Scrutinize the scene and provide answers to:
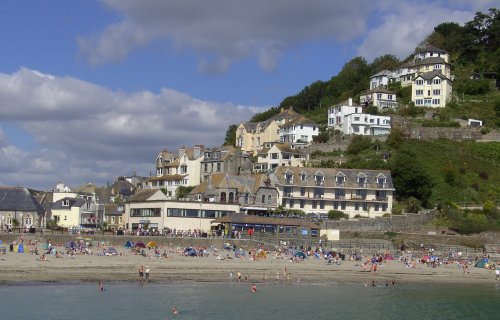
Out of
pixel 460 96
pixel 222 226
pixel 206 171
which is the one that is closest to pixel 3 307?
pixel 222 226

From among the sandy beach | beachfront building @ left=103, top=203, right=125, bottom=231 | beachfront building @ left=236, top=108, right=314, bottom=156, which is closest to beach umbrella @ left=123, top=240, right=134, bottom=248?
the sandy beach

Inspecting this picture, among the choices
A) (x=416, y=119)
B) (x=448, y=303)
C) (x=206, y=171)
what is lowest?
(x=448, y=303)

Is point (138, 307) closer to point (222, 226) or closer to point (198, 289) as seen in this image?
point (198, 289)

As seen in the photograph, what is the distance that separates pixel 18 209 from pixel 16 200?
933 millimetres

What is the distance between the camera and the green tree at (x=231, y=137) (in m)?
99.2

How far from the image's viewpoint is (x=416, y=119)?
8662cm

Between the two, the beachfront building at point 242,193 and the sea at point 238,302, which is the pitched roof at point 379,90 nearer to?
the beachfront building at point 242,193

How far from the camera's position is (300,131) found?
88.8 meters

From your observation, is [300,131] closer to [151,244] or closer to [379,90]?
[379,90]

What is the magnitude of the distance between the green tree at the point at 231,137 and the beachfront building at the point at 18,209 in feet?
114

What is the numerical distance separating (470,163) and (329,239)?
2413 centimetres

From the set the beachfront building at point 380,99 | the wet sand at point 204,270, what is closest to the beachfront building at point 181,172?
the beachfront building at point 380,99

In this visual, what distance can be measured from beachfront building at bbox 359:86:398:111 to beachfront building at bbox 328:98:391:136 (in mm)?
4856

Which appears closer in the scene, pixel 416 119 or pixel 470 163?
pixel 470 163
